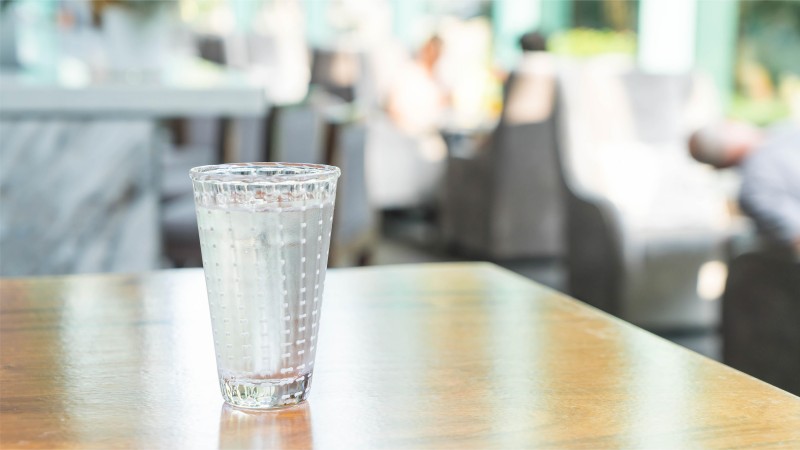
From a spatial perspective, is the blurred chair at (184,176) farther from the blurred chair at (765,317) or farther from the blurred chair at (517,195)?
the blurred chair at (517,195)

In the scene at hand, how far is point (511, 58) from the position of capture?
8773mm

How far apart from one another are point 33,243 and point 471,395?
4.67 feet

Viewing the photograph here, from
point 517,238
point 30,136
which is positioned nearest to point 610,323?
point 30,136

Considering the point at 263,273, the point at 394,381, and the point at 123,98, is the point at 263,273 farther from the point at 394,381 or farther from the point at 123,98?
the point at 123,98

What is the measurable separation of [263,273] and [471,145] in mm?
4680

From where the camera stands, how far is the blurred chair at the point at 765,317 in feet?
5.85

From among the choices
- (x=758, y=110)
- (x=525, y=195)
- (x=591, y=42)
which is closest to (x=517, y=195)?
(x=525, y=195)

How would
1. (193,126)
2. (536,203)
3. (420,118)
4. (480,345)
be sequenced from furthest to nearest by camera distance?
(420,118)
(536,203)
(193,126)
(480,345)

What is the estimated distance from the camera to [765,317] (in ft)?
6.14

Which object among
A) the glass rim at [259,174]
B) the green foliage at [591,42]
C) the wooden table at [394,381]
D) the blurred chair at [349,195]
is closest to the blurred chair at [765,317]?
the blurred chair at [349,195]

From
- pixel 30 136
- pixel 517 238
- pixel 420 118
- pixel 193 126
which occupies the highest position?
pixel 30 136

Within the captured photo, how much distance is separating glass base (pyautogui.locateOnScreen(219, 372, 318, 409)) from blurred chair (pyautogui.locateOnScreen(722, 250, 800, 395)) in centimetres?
142

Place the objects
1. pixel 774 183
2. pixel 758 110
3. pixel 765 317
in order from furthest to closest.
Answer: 1. pixel 758 110
2. pixel 774 183
3. pixel 765 317

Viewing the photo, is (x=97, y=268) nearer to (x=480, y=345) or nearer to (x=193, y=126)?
(x=480, y=345)
